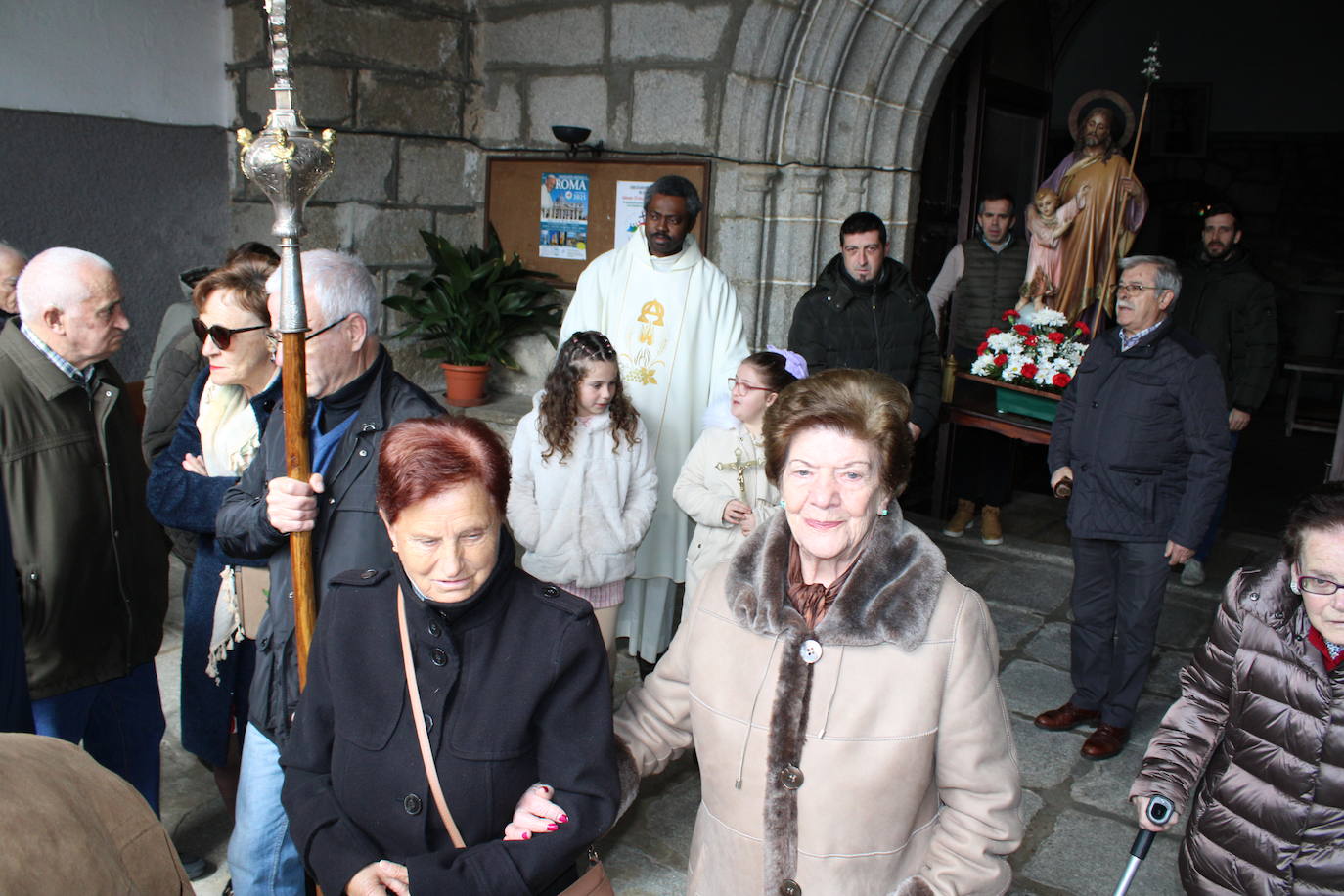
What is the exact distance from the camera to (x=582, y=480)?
3545 mm

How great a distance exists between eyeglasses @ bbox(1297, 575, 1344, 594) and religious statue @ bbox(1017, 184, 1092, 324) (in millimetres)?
3670

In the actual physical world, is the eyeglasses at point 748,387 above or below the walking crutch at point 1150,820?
above

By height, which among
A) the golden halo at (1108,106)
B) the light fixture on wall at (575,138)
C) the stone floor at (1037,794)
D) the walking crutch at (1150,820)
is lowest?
the stone floor at (1037,794)

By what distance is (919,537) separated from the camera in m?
1.80

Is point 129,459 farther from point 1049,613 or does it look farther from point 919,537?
point 1049,613

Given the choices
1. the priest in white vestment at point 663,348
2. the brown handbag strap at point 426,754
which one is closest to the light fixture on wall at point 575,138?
the priest in white vestment at point 663,348

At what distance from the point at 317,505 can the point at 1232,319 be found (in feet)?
17.1

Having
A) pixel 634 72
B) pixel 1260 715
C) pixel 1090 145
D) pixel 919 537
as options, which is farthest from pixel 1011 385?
pixel 919 537

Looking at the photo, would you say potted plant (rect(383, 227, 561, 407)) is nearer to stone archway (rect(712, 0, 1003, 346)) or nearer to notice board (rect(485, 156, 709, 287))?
notice board (rect(485, 156, 709, 287))

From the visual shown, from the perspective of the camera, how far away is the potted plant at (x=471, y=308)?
240 inches

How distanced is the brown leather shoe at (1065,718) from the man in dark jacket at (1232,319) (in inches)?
75.3

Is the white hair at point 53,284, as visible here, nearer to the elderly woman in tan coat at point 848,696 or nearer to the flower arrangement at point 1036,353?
the elderly woman in tan coat at point 848,696

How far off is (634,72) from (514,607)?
14.9 feet

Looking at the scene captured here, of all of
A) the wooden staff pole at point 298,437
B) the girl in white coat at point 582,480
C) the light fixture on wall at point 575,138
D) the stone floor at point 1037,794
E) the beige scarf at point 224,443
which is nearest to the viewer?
the wooden staff pole at point 298,437
